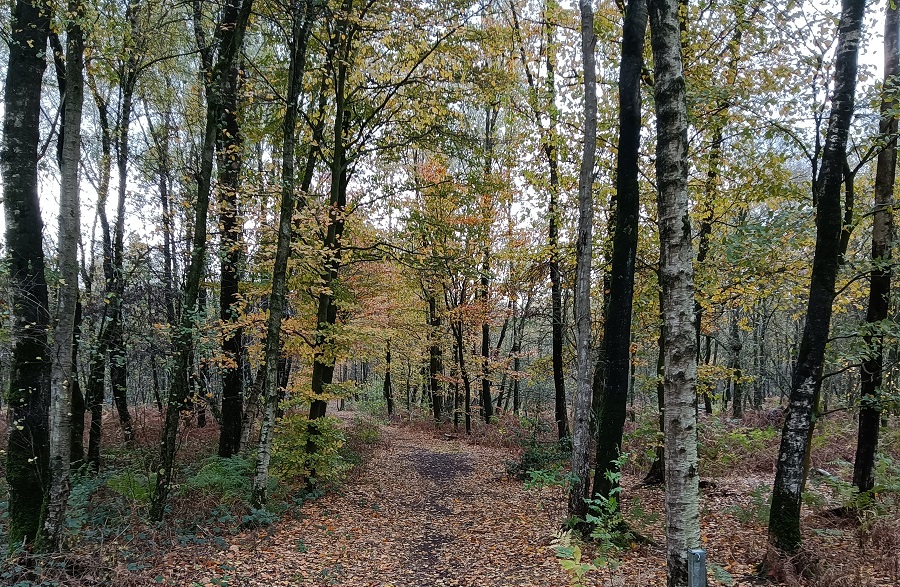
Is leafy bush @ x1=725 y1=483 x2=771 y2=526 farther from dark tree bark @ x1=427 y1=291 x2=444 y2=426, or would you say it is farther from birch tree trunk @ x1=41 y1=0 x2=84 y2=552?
dark tree bark @ x1=427 y1=291 x2=444 y2=426

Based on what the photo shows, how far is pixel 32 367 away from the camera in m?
5.97

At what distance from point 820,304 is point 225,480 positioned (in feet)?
33.7

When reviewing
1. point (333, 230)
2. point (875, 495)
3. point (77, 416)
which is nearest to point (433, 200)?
point (333, 230)

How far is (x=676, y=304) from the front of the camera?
4.27 metres

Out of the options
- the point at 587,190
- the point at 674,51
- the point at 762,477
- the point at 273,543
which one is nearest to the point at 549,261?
the point at 587,190

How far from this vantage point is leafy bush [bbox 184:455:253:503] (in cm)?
825

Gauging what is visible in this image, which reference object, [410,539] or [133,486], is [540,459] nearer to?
[410,539]

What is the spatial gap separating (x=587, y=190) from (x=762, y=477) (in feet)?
26.9

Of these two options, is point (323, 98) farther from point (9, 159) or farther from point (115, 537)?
point (115, 537)

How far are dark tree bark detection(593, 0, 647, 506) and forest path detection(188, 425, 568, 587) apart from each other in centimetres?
190

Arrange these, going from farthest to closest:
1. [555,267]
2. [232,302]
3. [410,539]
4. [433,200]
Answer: [433,200] → [555,267] → [232,302] → [410,539]

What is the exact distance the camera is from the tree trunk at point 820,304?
550 cm

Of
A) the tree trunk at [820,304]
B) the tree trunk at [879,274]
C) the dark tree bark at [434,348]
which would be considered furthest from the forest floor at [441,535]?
the dark tree bark at [434,348]

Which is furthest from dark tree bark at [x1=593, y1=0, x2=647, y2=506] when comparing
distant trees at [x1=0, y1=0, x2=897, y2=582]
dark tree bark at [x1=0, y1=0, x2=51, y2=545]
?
dark tree bark at [x1=0, y1=0, x2=51, y2=545]
